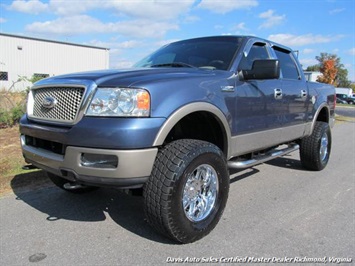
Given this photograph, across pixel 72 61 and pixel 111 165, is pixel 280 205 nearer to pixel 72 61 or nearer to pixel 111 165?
pixel 111 165

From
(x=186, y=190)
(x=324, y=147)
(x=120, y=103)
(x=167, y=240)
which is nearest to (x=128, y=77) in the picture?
(x=120, y=103)

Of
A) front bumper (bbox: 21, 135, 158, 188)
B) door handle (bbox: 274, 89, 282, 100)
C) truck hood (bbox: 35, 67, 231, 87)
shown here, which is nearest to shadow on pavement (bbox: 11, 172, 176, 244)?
front bumper (bbox: 21, 135, 158, 188)

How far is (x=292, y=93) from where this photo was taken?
5.08 metres

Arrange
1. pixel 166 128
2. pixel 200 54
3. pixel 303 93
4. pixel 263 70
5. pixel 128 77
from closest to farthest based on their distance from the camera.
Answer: pixel 166 128 → pixel 128 77 → pixel 263 70 → pixel 200 54 → pixel 303 93

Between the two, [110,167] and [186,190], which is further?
[186,190]

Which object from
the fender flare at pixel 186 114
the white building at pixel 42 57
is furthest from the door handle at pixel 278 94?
the white building at pixel 42 57

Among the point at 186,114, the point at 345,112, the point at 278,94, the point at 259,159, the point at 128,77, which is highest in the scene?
the point at 128,77

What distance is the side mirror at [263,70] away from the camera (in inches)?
150

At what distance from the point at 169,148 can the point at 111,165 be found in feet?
1.74

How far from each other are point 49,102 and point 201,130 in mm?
1557

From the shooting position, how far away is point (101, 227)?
3543 mm

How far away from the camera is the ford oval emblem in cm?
319

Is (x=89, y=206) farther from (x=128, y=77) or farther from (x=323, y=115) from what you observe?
(x=323, y=115)

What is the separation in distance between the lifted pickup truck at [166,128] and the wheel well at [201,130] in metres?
0.01
